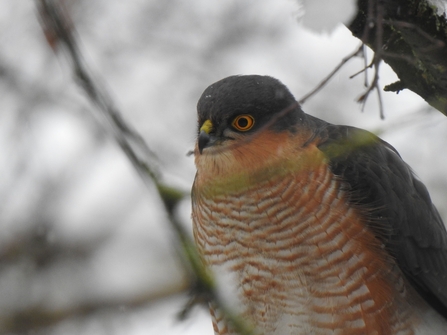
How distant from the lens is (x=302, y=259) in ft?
17.3

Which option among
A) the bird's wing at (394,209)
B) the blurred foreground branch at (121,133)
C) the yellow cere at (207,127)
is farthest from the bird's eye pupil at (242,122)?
the blurred foreground branch at (121,133)

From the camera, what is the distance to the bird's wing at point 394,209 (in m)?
5.44

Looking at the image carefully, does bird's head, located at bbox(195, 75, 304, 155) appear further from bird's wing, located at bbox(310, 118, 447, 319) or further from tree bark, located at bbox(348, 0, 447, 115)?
tree bark, located at bbox(348, 0, 447, 115)

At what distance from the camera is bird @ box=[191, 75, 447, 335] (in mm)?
5258

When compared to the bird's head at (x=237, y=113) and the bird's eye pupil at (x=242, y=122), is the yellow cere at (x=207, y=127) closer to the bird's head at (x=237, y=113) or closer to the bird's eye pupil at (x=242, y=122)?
the bird's head at (x=237, y=113)

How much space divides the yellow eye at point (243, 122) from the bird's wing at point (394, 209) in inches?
25.7

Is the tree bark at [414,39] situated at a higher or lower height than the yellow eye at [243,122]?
lower

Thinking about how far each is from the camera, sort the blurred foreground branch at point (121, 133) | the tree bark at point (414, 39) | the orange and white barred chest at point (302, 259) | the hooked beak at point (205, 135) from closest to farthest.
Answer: the blurred foreground branch at point (121, 133) < the tree bark at point (414, 39) < the orange and white barred chest at point (302, 259) < the hooked beak at point (205, 135)

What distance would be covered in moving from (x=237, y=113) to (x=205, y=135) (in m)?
0.36

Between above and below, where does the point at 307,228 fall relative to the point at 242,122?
below

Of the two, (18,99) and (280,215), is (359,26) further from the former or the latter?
(18,99)

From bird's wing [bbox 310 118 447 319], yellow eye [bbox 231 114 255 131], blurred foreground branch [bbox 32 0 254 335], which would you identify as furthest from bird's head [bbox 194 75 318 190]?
blurred foreground branch [bbox 32 0 254 335]

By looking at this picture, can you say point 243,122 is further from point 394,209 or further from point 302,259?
point 394,209

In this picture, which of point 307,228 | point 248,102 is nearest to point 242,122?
point 248,102
